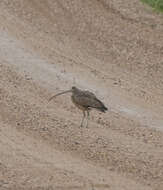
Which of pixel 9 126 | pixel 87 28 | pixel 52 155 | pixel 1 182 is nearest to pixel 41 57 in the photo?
pixel 87 28

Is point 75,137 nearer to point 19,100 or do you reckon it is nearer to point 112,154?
point 112,154

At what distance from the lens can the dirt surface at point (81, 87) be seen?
13.2m

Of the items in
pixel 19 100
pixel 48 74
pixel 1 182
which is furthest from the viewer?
pixel 48 74

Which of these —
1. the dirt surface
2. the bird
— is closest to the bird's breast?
the bird

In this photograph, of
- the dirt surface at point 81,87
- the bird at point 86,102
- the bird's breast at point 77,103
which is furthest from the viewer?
the bird's breast at point 77,103

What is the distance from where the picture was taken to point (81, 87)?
728 inches

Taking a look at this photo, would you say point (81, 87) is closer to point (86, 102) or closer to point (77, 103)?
point (77, 103)

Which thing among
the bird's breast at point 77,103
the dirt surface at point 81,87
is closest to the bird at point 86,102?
the bird's breast at point 77,103

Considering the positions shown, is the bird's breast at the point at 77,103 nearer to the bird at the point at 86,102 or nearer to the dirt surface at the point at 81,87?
the bird at the point at 86,102

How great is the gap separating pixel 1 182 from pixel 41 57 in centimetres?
812

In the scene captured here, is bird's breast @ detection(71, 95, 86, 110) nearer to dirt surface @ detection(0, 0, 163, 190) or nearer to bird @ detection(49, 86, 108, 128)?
bird @ detection(49, 86, 108, 128)

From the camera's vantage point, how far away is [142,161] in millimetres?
13977

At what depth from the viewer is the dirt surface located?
13164 mm

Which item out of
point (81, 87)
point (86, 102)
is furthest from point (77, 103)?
point (81, 87)
